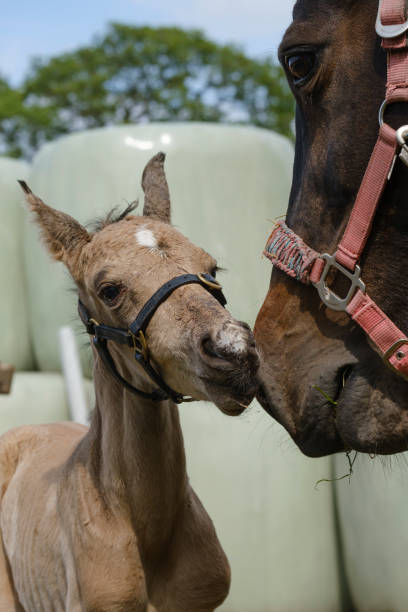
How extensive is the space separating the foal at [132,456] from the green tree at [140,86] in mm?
18390

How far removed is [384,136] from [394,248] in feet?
0.80

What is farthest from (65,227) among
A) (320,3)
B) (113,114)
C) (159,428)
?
(113,114)

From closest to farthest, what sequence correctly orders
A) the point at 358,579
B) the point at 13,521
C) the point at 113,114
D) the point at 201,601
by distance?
the point at 201,601 → the point at 13,521 → the point at 358,579 → the point at 113,114

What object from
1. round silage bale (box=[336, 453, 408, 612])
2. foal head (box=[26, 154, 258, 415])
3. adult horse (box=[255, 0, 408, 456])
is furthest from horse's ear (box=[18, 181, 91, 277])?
round silage bale (box=[336, 453, 408, 612])

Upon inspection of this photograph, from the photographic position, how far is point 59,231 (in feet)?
8.93

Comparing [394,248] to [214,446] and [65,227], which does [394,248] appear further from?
[214,446]

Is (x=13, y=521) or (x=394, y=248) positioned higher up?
(x=394, y=248)

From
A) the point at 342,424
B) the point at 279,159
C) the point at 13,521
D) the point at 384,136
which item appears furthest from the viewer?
the point at 279,159

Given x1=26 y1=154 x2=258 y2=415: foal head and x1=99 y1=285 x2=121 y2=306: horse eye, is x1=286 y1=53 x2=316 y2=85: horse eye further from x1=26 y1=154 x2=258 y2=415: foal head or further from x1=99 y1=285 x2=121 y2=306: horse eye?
x1=99 y1=285 x2=121 y2=306: horse eye

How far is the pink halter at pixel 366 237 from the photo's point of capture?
1645 millimetres

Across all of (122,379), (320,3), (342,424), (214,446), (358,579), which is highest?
(320,3)

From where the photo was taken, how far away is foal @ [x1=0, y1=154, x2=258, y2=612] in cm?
240

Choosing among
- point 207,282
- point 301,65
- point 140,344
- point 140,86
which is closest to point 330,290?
point 301,65

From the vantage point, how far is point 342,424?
179 centimetres
